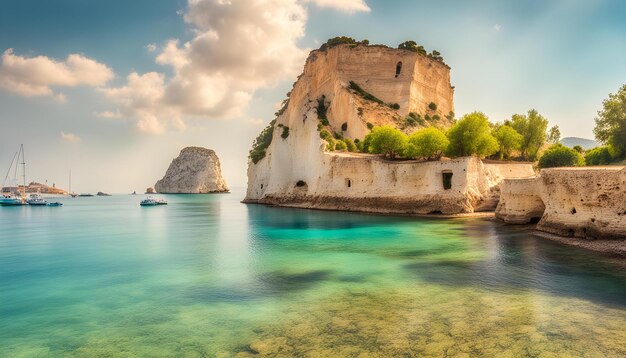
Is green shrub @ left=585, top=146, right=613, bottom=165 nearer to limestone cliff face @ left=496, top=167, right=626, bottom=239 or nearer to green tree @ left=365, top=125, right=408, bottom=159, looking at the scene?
limestone cliff face @ left=496, top=167, right=626, bottom=239

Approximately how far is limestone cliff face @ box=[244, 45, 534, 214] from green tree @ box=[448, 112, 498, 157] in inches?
88.1

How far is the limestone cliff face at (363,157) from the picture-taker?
3622 cm

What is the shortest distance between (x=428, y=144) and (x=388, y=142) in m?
5.04

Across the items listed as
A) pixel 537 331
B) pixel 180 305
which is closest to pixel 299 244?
pixel 180 305

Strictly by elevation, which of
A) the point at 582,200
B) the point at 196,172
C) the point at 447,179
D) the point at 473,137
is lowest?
the point at 582,200

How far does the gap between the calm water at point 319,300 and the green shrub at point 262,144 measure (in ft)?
138

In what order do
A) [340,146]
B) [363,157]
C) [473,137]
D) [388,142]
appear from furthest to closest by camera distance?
[340,146] → [363,157] → [388,142] → [473,137]

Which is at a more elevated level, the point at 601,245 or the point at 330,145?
the point at 330,145

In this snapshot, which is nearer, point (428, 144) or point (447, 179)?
point (447, 179)

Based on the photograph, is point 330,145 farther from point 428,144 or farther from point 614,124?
point 614,124

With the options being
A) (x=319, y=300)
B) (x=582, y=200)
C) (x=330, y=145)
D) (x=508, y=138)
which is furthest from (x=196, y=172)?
(x=319, y=300)

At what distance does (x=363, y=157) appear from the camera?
42.8 metres

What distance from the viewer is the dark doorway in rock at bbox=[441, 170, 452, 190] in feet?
118

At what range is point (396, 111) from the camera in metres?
59.6
